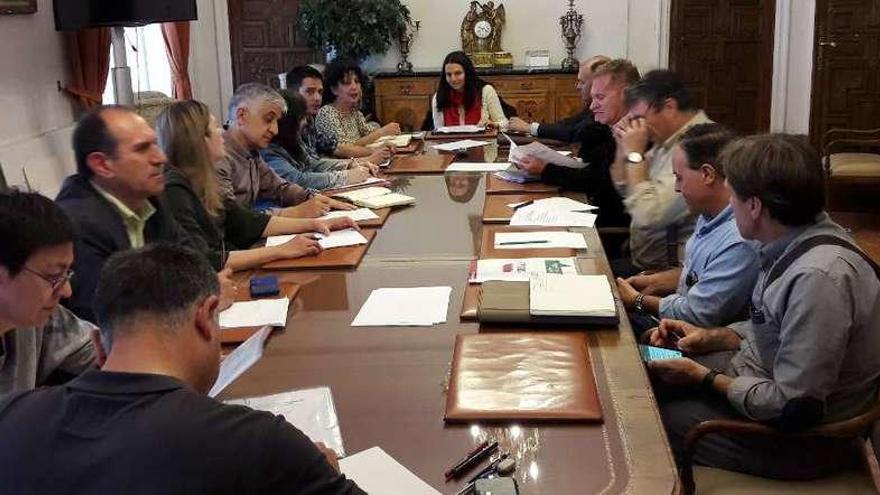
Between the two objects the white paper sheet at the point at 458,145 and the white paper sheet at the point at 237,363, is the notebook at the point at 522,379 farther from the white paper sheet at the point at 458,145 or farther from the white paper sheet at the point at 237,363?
the white paper sheet at the point at 458,145

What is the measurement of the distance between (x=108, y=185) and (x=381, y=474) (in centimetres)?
135

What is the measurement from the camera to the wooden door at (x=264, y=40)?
7.39 m

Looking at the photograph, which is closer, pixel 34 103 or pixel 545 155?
pixel 545 155

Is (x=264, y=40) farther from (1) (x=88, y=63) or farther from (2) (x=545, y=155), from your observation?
(2) (x=545, y=155)

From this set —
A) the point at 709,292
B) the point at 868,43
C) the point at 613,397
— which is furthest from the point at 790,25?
the point at 613,397

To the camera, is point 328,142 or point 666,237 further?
point 328,142

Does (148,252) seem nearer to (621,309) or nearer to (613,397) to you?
(613,397)

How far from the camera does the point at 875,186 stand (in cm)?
603

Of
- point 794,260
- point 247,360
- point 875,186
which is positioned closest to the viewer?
point 247,360

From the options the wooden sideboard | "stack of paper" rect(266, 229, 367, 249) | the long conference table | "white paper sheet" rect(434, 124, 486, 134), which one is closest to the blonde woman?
"stack of paper" rect(266, 229, 367, 249)

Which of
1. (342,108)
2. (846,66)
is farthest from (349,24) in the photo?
(846,66)

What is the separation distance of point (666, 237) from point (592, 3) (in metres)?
4.78

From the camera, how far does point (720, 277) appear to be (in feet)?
7.84

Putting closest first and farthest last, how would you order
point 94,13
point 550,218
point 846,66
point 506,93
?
point 550,218 → point 94,13 → point 846,66 → point 506,93
